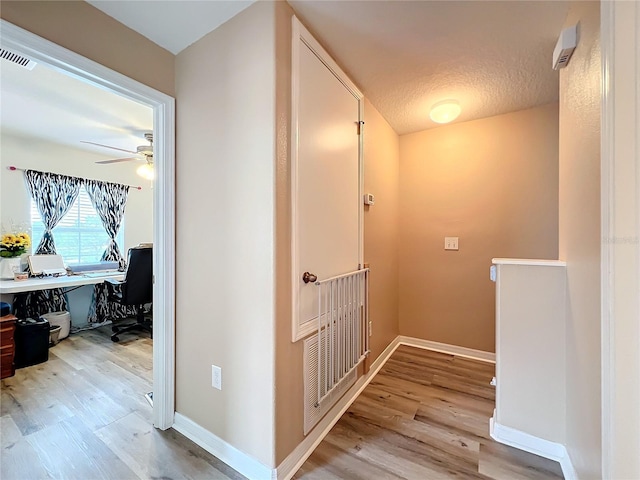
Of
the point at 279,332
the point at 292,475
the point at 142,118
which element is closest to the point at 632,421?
the point at 279,332

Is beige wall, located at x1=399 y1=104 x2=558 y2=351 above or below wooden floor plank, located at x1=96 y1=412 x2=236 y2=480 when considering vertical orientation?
above

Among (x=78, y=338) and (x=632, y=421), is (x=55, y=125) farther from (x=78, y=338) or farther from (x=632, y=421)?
(x=632, y=421)

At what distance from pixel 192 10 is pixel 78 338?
3.77 m

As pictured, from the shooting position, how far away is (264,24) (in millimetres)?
1274

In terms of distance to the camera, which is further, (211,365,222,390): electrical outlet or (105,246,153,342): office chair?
(105,246,153,342): office chair

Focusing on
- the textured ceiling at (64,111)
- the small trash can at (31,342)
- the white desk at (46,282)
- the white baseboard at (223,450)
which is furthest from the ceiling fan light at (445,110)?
the small trash can at (31,342)

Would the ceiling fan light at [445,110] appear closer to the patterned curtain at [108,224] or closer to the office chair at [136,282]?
the office chair at [136,282]

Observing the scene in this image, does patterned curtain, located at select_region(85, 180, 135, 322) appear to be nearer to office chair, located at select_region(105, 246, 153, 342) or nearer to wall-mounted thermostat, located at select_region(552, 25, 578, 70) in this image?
office chair, located at select_region(105, 246, 153, 342)

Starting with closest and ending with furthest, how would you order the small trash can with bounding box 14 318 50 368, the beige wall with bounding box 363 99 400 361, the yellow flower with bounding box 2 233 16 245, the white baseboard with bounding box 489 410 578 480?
the white baseboard with bounding box 489 410 578 480, the beige wall with bounding box 363 99 400 361, the small trash can with bounding box 14 318 50 368, the yellow flower with bounding box 2 233 16 245

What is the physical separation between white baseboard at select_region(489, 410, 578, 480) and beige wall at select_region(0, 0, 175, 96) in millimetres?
2933

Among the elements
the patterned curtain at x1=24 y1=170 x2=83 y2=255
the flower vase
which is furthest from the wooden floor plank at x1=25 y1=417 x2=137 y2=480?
the patterned curtain at x1=24 y1=170 x2=83 y2=255

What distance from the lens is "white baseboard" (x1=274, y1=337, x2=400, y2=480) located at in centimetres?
133

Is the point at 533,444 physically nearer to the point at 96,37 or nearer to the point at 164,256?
the point at 164,256

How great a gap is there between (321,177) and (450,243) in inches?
73.3
